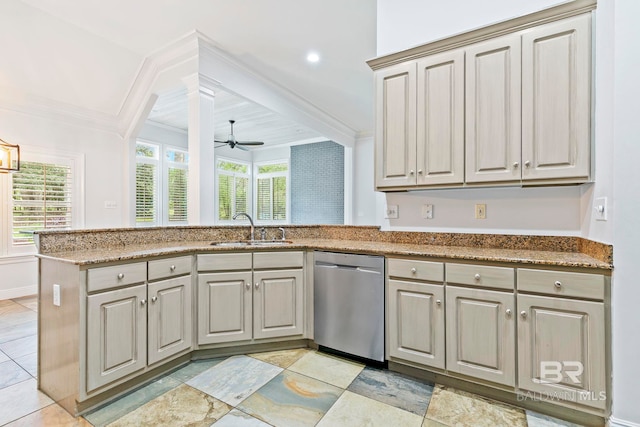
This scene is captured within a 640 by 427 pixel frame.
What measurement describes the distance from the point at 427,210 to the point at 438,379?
1257mm

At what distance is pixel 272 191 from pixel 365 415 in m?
7.42

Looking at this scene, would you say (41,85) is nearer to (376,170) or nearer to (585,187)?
(376,170)

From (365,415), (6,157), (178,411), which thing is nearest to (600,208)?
(365,415)

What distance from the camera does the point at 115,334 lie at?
1.90m

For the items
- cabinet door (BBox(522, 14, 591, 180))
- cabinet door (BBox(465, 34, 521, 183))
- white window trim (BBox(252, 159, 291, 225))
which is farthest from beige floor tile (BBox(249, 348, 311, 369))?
white window trim (BBox(252, 159, 291, 225))

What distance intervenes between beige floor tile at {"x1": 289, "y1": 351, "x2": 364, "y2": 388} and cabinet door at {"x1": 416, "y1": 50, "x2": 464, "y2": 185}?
149 cm

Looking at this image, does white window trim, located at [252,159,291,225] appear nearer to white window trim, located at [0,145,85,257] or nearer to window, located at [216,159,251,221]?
window, located at [216,159,251,221]

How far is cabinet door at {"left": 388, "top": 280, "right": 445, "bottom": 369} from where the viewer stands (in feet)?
6.79

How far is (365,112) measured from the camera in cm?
593

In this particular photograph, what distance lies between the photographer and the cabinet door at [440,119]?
7.43 ft

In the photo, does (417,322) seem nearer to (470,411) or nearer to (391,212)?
(470,411)

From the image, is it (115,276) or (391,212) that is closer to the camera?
(115,276)

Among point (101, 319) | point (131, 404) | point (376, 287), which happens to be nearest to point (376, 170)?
point (376, 287)

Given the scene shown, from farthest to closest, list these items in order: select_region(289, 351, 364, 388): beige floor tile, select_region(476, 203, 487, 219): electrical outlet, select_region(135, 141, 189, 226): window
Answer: select_region(135, 141, 189, 226): window
select_region(476, 203, 487, 219): electrical outlet
select_region(289, 351, 364, 388): beige floor tile
